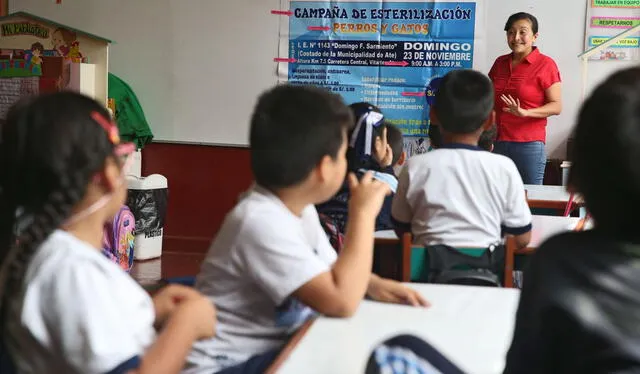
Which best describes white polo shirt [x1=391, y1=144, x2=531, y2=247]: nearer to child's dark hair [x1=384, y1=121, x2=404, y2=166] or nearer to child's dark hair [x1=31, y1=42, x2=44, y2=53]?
child's dark hair [x1=384, y1=121, x2=404, y2=166]

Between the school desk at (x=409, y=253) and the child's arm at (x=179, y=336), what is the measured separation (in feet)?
1.89

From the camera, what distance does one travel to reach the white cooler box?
497 cm

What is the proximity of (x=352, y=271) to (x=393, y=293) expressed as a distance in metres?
0.18

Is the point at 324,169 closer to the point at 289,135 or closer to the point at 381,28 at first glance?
the point at 289,135

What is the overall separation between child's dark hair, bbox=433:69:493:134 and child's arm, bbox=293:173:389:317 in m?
0.86

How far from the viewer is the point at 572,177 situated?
38.2 inches

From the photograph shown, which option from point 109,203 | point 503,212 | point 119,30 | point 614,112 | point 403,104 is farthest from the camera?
point 119,30

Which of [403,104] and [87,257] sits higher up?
[403,104]

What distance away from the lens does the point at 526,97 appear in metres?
4.48

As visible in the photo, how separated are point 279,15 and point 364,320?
3.91m

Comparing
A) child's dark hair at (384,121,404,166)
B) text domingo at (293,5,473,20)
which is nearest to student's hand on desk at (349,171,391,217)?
child's dark hair at (384,121,404,166)

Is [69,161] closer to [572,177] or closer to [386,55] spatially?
[572,177]

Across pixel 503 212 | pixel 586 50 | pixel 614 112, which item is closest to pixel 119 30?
pixel 586 50

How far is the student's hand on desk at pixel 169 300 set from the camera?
128 centimetres
